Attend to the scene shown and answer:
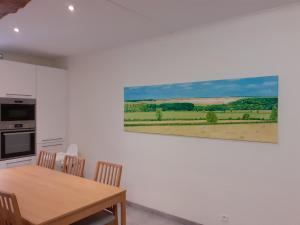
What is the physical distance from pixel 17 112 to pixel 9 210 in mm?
2442

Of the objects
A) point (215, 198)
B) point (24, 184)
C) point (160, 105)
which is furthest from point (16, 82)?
point (215, 198)

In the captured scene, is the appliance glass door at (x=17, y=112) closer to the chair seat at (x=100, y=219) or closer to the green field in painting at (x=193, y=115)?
the green field in painting at (x=193, y=115)

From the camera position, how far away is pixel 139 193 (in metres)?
3.40

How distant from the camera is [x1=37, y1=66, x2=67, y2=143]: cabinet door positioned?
398 cm

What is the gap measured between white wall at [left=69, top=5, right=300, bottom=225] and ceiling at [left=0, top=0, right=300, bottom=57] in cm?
23

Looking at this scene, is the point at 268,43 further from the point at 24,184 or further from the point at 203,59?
the point at 24,184

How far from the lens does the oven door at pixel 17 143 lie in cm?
353

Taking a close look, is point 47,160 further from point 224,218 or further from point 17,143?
point 224,218

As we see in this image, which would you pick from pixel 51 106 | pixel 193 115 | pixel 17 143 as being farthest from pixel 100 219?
pixel 51 106

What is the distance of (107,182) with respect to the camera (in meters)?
2.54

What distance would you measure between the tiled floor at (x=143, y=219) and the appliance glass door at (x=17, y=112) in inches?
87.6

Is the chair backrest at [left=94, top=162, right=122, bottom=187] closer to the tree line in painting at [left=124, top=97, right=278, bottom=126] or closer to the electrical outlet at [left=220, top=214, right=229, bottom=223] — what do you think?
the tree line in painting at [left=124, top=97, right=278, bottom=126]

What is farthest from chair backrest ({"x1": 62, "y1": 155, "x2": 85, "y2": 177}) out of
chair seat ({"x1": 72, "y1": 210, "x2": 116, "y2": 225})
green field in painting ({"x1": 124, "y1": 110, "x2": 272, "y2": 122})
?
green field in painting ({"x1": 124, "y1": 110, "x2": 272, "y2": 122})

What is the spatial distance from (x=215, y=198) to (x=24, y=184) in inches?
80.9
